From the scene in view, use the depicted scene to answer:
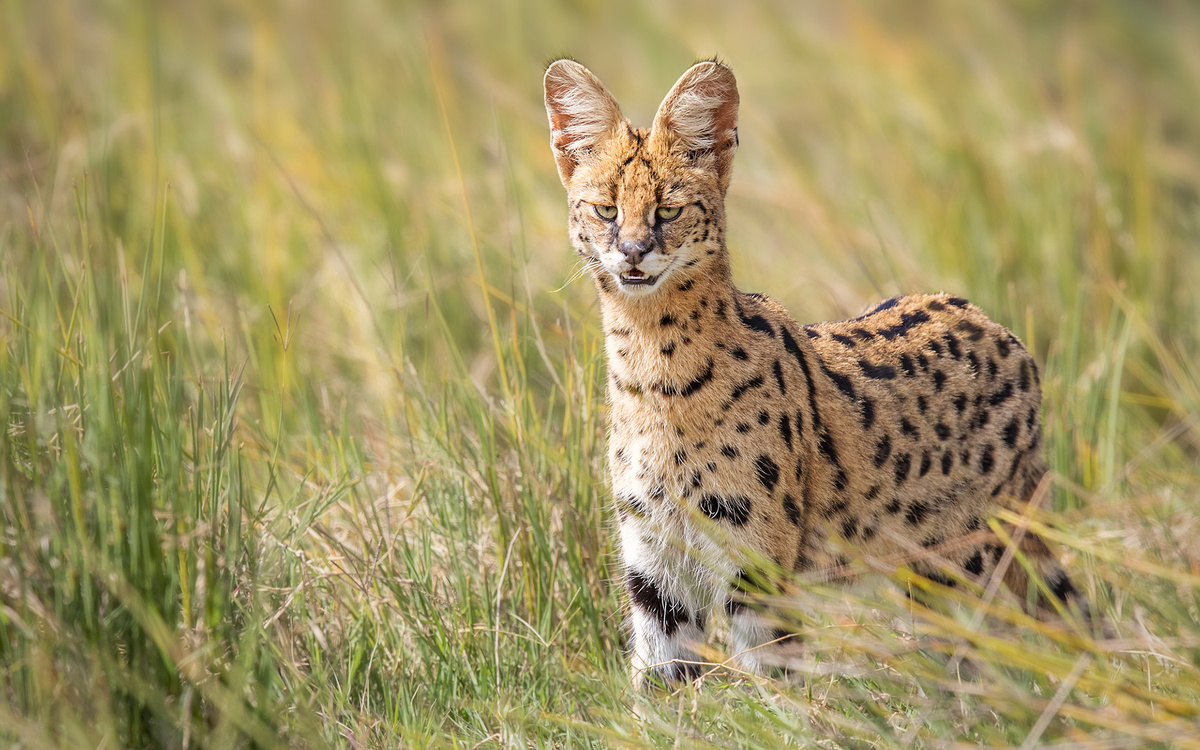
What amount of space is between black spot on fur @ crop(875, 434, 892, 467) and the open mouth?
0.86m

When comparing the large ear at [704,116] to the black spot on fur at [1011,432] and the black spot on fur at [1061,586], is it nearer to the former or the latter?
the black spot on fur at [1011,432]

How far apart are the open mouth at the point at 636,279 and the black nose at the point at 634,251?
0.10 feet

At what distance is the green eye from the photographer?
299cm

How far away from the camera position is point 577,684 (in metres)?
2.87

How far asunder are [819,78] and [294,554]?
5.15m

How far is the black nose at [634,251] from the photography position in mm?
2861

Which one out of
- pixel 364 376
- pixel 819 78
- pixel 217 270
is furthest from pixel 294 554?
pixel 819 78

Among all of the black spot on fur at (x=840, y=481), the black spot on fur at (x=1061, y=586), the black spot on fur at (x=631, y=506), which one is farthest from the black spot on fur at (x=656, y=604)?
the black spot on fur at (x=1061, y=586)

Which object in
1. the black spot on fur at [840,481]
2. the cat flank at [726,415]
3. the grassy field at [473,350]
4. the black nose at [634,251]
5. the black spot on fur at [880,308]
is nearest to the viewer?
the grassy field at [473,350]

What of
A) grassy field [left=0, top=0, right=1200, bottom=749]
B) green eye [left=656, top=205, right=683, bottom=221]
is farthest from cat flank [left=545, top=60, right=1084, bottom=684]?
→ grassy field [left=0, top=0, right=1200, bottom=749]

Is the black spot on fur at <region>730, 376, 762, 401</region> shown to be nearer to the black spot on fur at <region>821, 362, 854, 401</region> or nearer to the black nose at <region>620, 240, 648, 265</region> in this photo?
the black spot on fur at <region>821, 362, 854, 401</region>

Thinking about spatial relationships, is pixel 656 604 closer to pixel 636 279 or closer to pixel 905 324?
pixel 636 279

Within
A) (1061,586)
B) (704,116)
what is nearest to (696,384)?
(704,116)

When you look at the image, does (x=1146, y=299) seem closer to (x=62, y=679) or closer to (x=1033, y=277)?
(x=1033, y=277)
